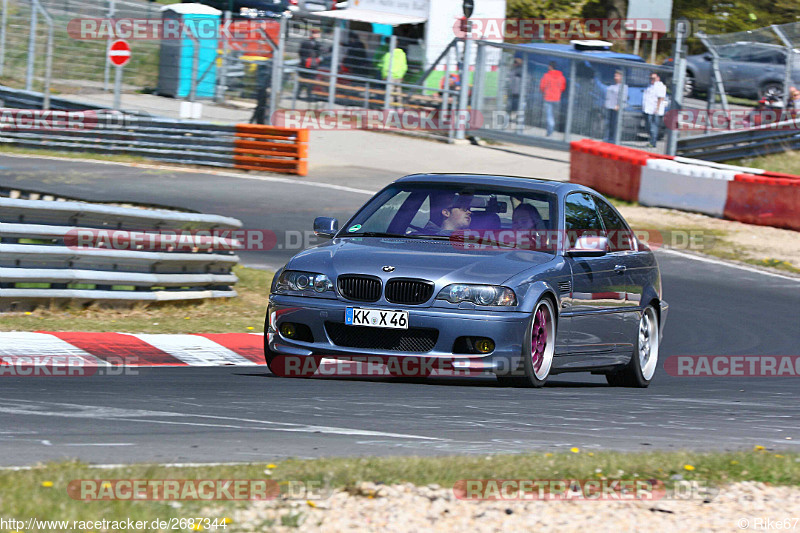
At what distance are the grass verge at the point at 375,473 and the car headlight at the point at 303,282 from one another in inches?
97.8

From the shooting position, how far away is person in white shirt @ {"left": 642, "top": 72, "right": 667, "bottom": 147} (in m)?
25.5

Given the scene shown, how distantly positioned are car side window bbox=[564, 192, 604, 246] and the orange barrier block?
15.1 metres

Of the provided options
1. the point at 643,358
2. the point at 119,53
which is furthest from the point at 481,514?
the point at 119,53

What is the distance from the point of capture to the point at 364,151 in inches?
1080

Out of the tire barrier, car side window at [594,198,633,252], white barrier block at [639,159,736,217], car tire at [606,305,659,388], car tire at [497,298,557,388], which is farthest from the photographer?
white barrier block at [639,159,736,217]

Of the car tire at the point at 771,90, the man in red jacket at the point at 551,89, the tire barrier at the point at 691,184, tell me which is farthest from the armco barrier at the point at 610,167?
the man in red jacket at the point at 551,89

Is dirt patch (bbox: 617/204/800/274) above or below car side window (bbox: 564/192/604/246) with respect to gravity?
below

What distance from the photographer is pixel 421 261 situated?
25.0 feet

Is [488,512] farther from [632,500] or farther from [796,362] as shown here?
[796,362]

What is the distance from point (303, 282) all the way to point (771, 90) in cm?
1808

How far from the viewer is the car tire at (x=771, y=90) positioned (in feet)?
78.0

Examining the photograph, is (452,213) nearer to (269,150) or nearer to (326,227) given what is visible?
(326,227)

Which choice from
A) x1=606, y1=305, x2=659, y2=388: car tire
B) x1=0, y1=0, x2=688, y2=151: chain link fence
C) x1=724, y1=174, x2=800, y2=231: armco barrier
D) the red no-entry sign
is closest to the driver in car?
x1=606, y1=305, x2=659, y2=388: car tire

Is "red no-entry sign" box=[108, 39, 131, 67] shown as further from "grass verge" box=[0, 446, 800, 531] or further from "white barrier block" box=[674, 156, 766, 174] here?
"grass verge" box=[0, 446, 800, 531]
